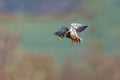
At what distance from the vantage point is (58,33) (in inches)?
295

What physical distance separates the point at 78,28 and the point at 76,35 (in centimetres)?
34

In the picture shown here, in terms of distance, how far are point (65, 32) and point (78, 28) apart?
54 cm

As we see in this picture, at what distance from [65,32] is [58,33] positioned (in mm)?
225

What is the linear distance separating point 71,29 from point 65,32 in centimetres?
26

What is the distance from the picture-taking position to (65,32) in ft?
24.4

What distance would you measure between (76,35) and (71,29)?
26cm

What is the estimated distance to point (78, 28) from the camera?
7.75m

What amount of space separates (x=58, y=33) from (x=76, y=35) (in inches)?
22.4

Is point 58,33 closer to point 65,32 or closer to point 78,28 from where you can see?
point 65,32

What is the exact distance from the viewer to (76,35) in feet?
24.6

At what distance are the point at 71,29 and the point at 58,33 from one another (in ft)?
1.46

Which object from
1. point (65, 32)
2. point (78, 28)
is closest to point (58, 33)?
point (65, 32)
